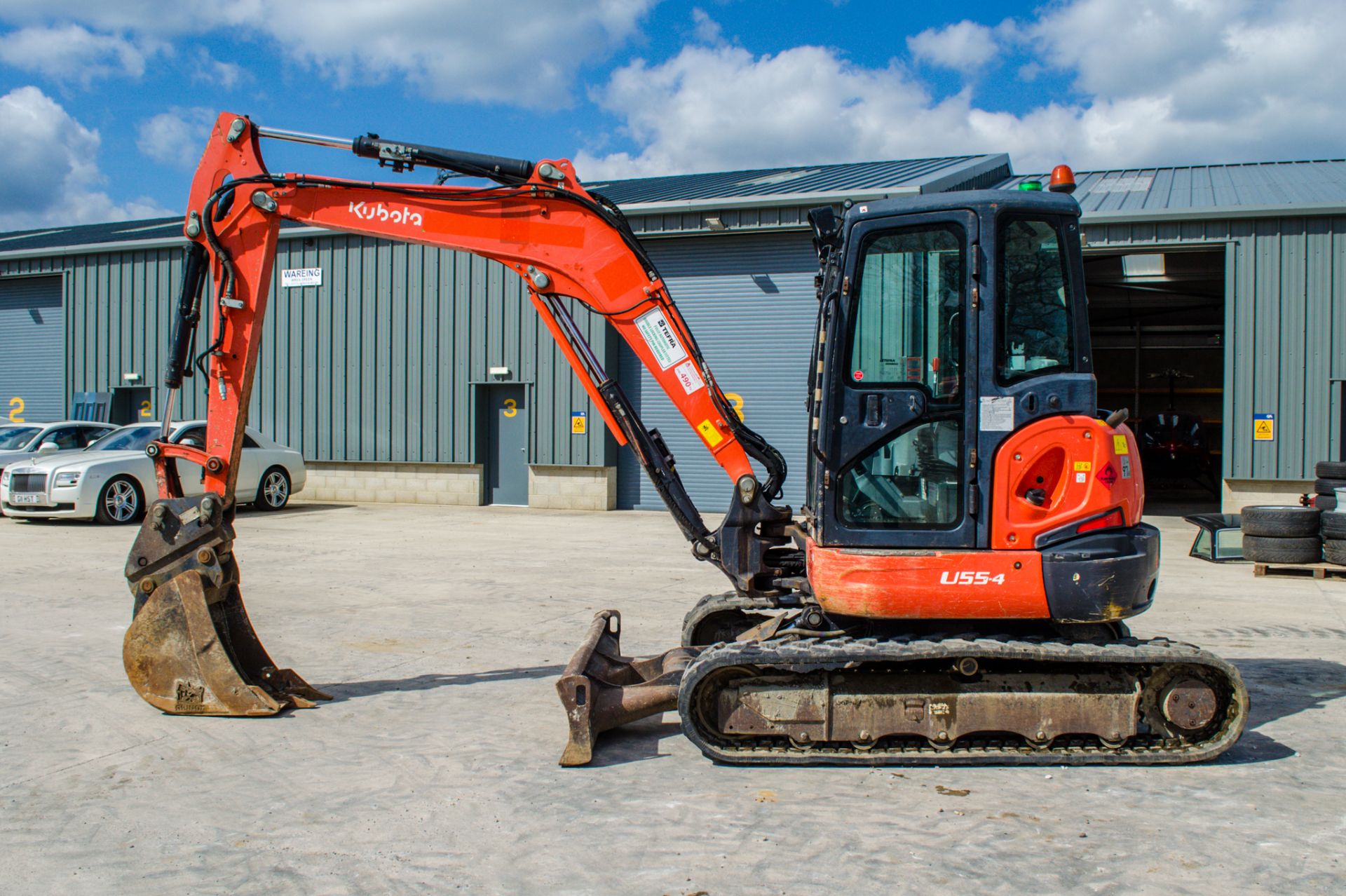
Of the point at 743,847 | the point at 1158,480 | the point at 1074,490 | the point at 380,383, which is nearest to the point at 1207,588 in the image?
the point at 1074,490

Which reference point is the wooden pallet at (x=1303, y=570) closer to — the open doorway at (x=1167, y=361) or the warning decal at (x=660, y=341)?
the warning decal at (x=660, y=341)

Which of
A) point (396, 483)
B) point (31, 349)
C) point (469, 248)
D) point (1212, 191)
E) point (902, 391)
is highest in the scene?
point (1212, 191)

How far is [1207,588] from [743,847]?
847 cm

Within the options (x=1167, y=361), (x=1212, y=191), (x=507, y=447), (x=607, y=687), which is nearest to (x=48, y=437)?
(x=507, y=447)

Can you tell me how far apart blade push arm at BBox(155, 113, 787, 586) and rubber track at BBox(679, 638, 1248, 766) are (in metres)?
1.33

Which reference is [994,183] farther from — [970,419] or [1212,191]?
[970,419]

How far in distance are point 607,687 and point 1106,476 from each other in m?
2.77

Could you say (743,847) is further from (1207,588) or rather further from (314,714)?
(1207,588)

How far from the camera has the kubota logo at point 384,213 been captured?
6.29 metres

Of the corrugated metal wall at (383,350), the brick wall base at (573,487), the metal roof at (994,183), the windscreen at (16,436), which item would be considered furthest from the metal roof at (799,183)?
the windscreen at (16,436)

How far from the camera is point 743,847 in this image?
4.17 metres

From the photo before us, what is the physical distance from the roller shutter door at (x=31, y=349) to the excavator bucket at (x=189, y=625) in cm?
2200

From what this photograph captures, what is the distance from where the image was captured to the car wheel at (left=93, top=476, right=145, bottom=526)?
1580cm

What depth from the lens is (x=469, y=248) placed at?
6.21 m
